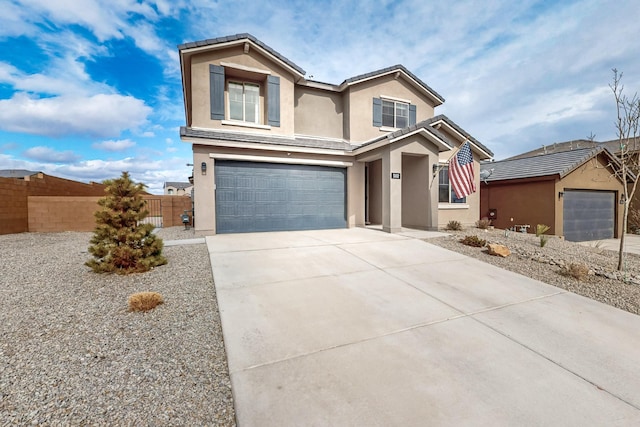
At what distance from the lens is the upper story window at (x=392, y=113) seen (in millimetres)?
12453

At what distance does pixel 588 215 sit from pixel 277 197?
1618 cm

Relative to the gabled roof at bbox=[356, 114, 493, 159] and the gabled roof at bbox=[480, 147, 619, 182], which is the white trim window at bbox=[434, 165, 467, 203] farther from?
the gabled roof at bbox=[480, 147, 619, 182]

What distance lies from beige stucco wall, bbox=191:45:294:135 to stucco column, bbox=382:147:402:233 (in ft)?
13.5

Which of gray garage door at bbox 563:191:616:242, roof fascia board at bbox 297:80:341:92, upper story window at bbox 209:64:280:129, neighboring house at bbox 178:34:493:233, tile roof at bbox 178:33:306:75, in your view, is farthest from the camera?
gray garage door at bbox 563:191:616:242

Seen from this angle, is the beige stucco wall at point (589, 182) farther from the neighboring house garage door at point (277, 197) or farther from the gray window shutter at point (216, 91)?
the gray window shutter at point (216, 91)

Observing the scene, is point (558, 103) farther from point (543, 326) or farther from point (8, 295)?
point (8, 295)

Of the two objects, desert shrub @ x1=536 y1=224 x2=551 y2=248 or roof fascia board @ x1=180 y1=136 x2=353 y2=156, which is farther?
roof fascia board @ x1=180 y1=136 x2=353 y2=156

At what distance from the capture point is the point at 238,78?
10.5 meters

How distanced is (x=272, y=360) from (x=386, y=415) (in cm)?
114

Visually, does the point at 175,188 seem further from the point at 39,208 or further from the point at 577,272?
the point at 577,272

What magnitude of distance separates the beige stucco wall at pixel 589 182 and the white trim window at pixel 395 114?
7.66 meters

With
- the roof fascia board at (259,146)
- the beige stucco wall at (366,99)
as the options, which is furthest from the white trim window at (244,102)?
the beige stucco wall at (366,99)

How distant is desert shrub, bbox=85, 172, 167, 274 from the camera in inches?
199

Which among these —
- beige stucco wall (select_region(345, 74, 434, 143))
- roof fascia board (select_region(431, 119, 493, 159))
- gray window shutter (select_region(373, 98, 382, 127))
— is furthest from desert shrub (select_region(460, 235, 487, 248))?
gray window shutter (select_region(373, 98, 382, 127))
